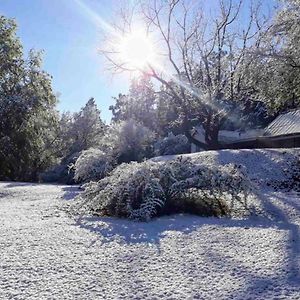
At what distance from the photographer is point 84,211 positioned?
274 inches

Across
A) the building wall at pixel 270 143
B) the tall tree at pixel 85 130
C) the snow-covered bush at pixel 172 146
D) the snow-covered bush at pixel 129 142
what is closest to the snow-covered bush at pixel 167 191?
the snow-covered bush at pixel 129 142

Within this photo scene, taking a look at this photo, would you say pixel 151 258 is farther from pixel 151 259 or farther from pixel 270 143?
pixel 270 143

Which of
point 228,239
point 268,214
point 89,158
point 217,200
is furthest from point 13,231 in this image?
point 89,158

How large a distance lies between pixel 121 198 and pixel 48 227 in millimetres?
1455

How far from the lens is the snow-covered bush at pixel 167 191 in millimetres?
6605

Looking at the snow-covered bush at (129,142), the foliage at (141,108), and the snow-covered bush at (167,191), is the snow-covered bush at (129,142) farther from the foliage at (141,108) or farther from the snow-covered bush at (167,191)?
the foliage at (141,108)

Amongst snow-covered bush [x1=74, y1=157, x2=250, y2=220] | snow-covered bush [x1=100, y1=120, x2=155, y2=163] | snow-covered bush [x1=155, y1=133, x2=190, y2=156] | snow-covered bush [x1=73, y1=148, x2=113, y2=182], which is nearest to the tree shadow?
snow-covered bush [x1=74, y1=157, x2=250, y2=220]

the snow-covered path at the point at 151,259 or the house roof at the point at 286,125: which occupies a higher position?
the house roof at the point at 286,125

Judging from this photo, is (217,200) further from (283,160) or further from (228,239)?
(283,160)

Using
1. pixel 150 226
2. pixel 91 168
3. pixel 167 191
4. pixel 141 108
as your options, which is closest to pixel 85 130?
pixel 141 108

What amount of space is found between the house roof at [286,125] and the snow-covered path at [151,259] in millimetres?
18138

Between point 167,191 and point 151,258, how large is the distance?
9.56 feet

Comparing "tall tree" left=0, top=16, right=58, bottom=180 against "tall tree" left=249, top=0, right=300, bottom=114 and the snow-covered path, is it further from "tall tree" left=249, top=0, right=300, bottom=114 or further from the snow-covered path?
the snow-covered path

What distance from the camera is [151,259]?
13.1 feet
